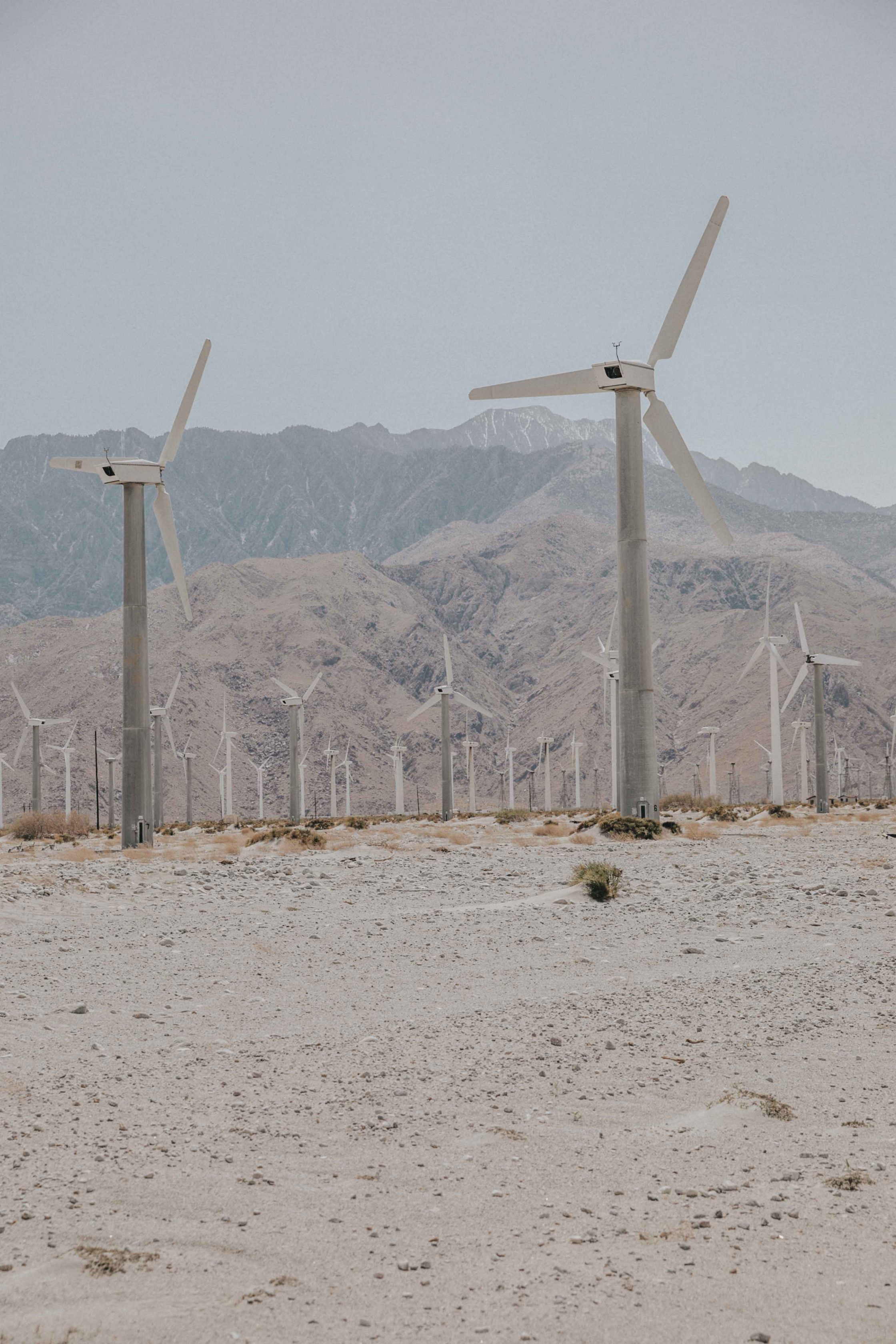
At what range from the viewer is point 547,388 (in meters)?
A: 39.8

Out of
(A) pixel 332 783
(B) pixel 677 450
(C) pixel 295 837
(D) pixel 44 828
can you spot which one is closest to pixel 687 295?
(B) pixel 677 450

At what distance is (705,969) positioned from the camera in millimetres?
13398

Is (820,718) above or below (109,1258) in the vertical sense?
above

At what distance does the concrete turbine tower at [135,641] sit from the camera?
36.0 metres

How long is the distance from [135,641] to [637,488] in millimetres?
15979

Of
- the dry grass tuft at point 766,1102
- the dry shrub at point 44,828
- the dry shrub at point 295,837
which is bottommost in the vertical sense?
the dry shrub at point 44,828

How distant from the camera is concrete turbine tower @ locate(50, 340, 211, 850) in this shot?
35969 millimetres

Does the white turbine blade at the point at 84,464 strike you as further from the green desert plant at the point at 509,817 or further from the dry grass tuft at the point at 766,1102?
the dry grass tuft at the point at 766,1102

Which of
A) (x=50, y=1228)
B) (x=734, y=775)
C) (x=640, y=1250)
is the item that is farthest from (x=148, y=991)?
(x=734, y=775)

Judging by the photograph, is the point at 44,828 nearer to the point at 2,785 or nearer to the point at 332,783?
the point at 2,785

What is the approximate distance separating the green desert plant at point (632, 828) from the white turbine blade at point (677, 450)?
36.4 feet

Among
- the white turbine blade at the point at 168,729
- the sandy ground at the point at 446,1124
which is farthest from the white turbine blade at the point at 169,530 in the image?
the sandy ground at the point at 446,1124

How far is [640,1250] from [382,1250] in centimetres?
132

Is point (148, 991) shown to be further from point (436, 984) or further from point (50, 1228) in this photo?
point (50, 1228)
